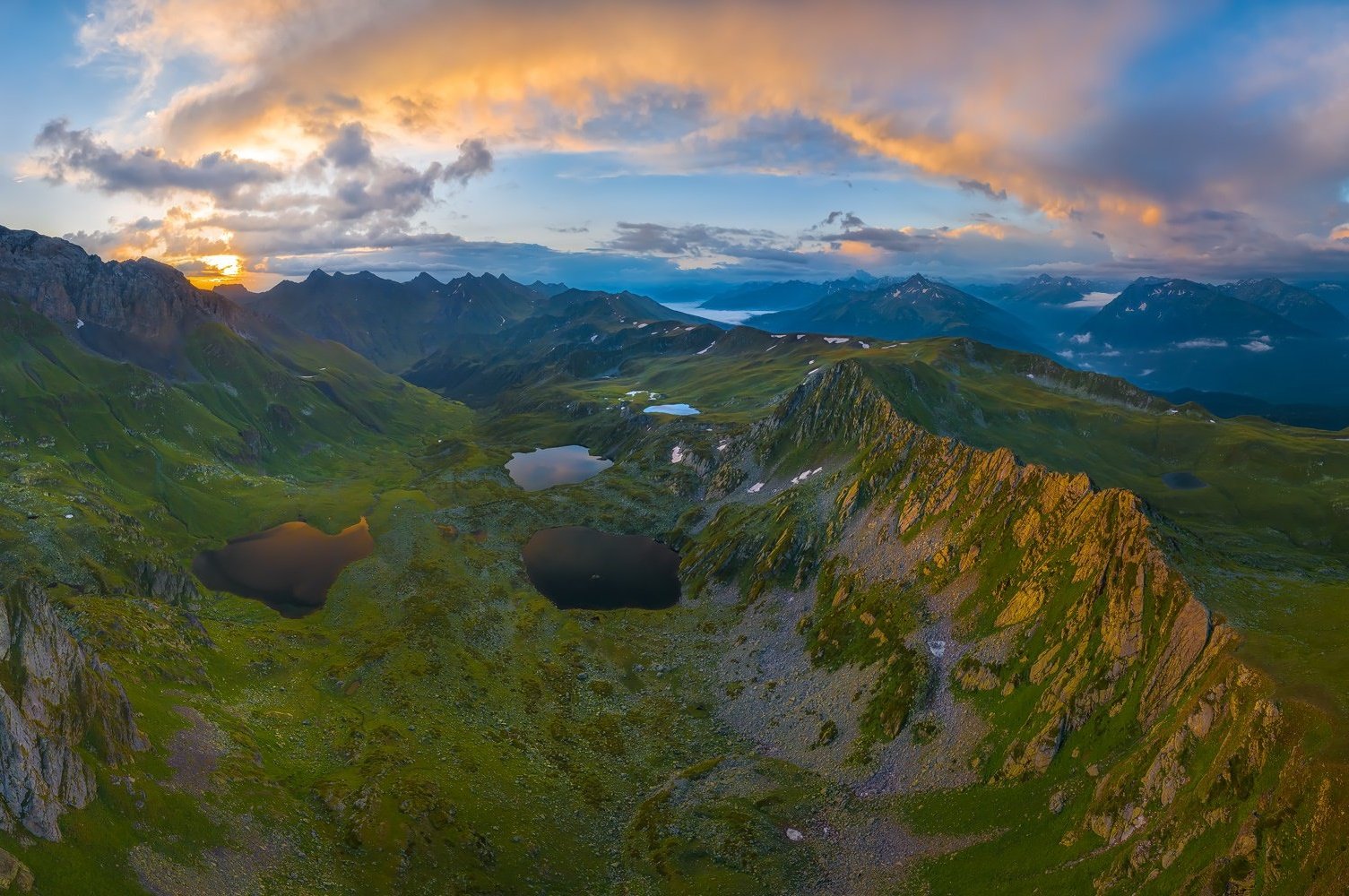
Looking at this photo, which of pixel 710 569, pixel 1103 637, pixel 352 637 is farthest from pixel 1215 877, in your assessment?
pixel 352 637

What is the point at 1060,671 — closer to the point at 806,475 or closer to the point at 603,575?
the point at 603,575

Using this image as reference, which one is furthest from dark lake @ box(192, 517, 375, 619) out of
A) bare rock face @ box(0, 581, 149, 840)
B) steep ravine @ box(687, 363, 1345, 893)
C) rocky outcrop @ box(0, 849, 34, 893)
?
steep ravine @ box(687, 363, 1345, 893)

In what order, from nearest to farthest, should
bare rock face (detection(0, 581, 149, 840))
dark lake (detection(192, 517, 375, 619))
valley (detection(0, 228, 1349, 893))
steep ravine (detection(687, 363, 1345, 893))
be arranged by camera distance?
steep ravine (detection(687, 363, 1345, 893)), bare rock face (detection(0, 581, 149, 840)), valley (detection(0, 228, 1349, 893)), dark lake (detection(192, 517, 375, 619))

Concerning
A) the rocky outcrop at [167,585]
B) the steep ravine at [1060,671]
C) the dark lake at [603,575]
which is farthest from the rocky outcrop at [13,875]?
the dark lake at [603,575]

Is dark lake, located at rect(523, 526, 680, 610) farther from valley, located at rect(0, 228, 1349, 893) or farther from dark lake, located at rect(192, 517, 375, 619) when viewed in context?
Result: dark lake, located at rect(192, 517, 375, 619)

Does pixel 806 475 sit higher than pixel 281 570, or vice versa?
pixel 806 475

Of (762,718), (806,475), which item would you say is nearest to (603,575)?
(806,475)


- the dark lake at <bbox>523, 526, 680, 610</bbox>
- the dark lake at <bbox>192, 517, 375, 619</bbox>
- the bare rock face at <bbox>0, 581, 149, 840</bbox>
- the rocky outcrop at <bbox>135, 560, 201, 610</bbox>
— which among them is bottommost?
the dark lake at <bbox>523, 526, 680, 610</bbox>
